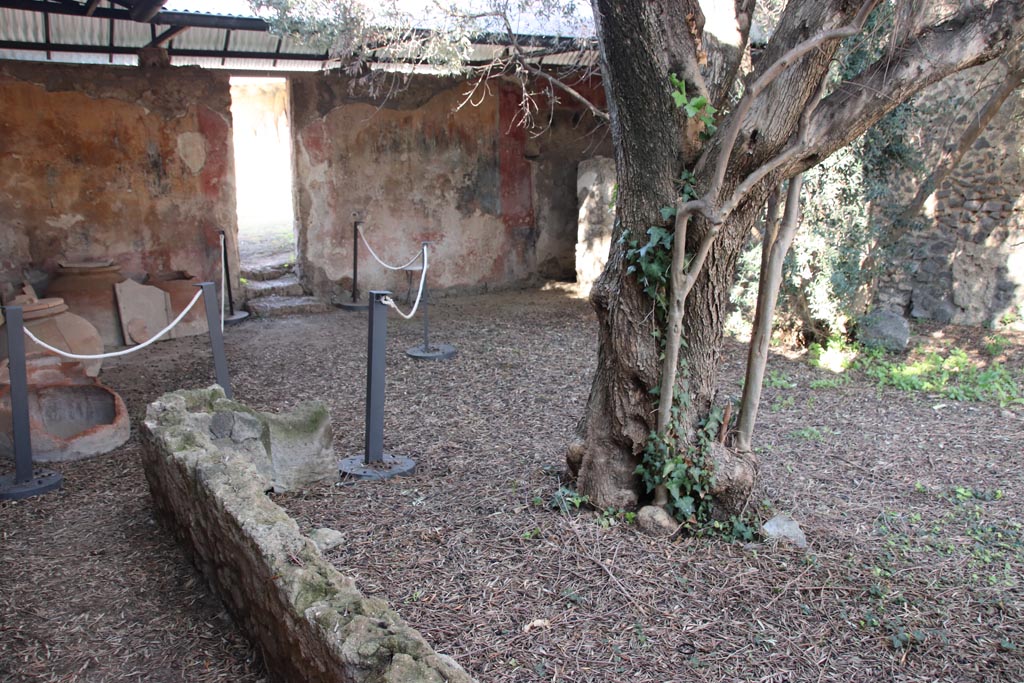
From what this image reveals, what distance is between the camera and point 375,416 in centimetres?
464

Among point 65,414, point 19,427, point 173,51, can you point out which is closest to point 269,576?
point 19,427

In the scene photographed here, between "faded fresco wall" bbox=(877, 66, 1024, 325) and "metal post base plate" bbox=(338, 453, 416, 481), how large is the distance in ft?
22.1

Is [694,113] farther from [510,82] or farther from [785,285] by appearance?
[510,82]

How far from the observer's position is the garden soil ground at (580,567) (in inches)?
115

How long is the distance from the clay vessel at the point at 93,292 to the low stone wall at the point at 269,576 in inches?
175

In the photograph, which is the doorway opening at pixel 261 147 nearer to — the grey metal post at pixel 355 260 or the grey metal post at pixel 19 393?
the grey metal post at pixel 355 260

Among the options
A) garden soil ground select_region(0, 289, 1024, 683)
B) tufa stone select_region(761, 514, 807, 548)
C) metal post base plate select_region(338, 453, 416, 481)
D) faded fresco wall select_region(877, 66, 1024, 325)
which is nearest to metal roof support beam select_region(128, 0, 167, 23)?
garden soil ground select_region(0, 289, 1024, 683)

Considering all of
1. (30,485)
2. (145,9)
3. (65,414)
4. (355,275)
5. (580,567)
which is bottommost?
(30,485)

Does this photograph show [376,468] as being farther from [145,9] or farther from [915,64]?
[145,9]

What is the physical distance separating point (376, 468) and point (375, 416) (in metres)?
0.32

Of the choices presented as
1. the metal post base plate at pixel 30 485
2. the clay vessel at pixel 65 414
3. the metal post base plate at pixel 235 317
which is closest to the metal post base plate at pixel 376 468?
the metal post base plate at pixel 30 485

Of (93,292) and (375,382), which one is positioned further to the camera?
(93,292)

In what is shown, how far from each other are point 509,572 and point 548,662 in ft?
2.01

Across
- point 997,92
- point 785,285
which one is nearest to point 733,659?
point 785,285
